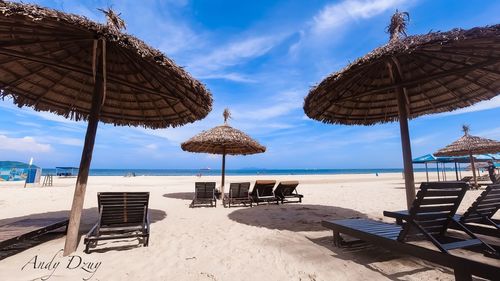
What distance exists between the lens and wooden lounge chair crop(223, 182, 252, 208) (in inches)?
337

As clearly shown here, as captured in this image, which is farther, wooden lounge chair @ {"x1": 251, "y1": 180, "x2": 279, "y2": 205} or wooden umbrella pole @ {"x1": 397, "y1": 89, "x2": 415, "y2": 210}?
wooden lounge chair @ {"x1": 251, "y1": 180, "x2": 279, "y2": 205}

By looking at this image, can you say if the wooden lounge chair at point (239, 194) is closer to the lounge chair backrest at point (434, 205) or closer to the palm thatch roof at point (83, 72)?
the palm thatch roof at point (83, 72)

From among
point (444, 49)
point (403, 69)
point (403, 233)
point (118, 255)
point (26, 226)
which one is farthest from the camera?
point (403, 69)

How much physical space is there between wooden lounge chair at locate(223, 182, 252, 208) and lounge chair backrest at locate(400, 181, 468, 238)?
20.0ft

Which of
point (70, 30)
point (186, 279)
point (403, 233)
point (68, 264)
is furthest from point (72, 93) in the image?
point (403, 233)

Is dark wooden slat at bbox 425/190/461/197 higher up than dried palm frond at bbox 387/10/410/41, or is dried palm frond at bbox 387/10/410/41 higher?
dried palm frond at bbox 387/10/410/41

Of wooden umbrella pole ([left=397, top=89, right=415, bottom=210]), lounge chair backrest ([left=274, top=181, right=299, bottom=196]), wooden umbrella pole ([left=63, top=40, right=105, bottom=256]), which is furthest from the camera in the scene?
lounge chair backrest ([left=274, top=181, right=299, bottom=196])

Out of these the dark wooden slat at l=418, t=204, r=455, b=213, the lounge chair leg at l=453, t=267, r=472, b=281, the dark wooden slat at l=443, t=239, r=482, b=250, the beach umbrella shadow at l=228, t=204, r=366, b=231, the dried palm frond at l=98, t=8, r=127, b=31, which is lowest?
the beach umbrella shadow at l=228, t=204, r=366, b=231

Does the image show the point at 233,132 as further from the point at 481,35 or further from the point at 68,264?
the point at 481,35

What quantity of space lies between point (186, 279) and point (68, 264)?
1.80 m

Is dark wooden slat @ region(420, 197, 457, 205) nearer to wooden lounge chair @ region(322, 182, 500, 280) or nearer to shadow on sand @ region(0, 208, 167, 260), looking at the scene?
wooden lounge chair @ region(322, 182, 500, 280)

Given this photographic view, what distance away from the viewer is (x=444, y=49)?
3834 mm

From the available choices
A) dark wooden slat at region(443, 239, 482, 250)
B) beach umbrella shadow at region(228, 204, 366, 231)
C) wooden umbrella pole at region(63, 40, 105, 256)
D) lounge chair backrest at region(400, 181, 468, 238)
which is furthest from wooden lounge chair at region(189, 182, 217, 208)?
dark wooden slat at region(443, 239, 482, 250)

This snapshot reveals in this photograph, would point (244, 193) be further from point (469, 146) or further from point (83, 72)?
point (469, 146)
